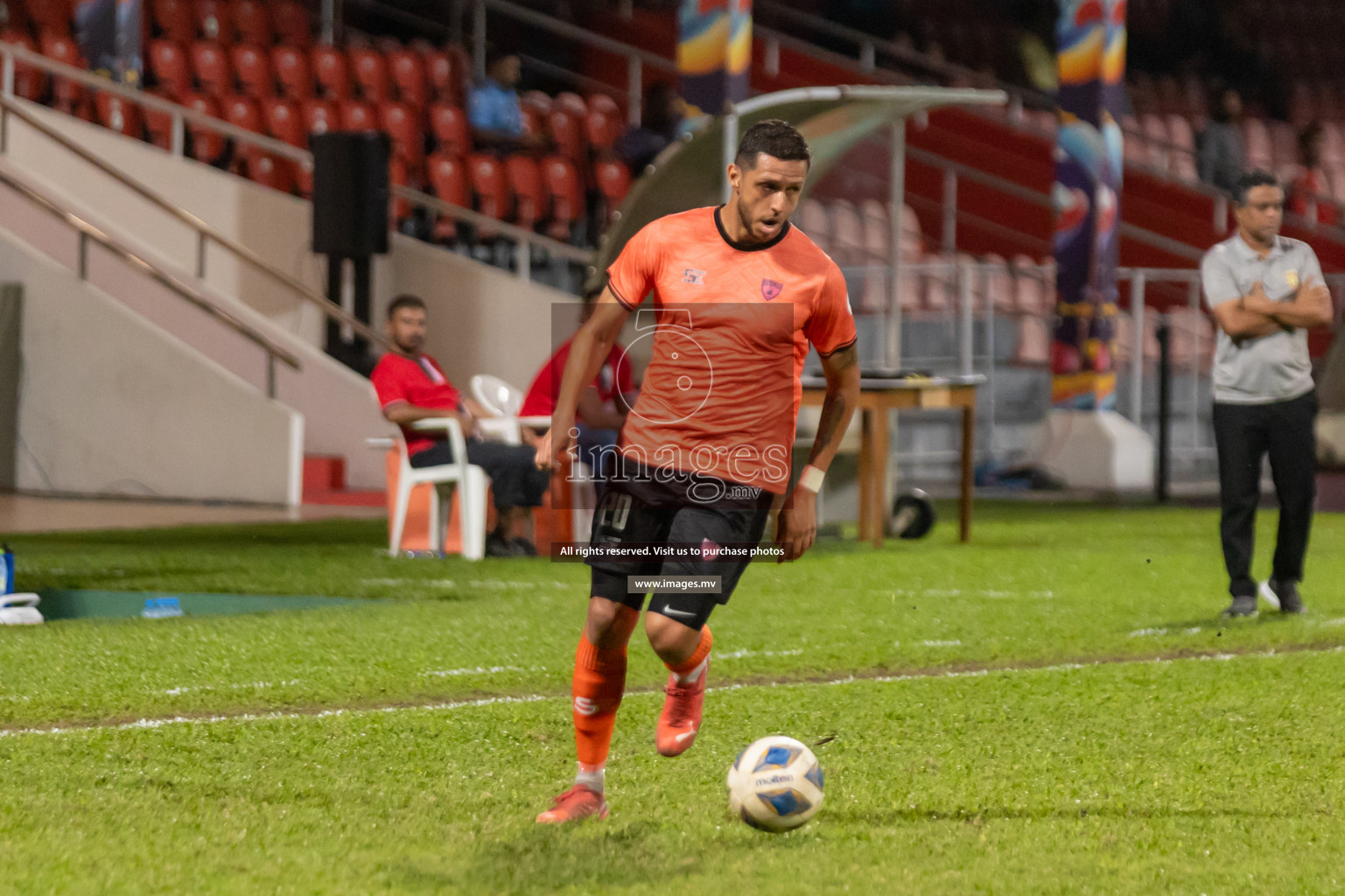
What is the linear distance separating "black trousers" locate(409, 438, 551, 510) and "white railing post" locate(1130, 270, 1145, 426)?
1012cm

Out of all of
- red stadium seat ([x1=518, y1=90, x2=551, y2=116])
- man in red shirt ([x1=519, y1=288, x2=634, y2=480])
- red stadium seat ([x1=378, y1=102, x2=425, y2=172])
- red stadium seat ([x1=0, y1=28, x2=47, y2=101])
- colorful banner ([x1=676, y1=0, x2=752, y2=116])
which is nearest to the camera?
man in red shirt ([x1=519, y1=288, x2=634, y2=480])

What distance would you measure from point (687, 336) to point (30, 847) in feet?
6.27

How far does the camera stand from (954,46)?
89.7 feet

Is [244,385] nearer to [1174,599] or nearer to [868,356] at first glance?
[868,356]

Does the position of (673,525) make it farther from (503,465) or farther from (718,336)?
(503,465)

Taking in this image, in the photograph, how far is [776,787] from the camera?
13.5 feet

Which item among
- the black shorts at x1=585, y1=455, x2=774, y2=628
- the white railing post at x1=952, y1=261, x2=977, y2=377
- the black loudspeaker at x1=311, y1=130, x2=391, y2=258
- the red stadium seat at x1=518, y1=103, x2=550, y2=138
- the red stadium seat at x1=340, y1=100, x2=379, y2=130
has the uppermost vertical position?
the red stadium seat at x1=518, y1=103, x2=550, y2=138

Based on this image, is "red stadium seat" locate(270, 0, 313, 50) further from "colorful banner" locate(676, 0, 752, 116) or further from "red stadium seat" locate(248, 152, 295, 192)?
"colorful banner" locate(676, 0, 752, 116)

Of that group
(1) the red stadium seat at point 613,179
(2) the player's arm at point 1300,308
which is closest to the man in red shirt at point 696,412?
(2) the player's arm at point 1300,308

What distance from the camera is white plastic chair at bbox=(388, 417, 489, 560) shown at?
10.5 m

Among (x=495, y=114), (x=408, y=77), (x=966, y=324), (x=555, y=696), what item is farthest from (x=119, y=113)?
(x=555, y=696)

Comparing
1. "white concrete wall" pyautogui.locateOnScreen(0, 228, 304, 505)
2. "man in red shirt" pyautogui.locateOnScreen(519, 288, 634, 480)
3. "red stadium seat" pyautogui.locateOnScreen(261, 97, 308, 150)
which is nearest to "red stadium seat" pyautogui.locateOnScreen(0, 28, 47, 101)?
"red stadium seat" pyautogui.locateOnScreen(261, 97, 308, 150)

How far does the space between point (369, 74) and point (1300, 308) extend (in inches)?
603

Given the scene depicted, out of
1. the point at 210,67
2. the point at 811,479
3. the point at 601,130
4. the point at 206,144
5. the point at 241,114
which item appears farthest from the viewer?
the point at 601,130
